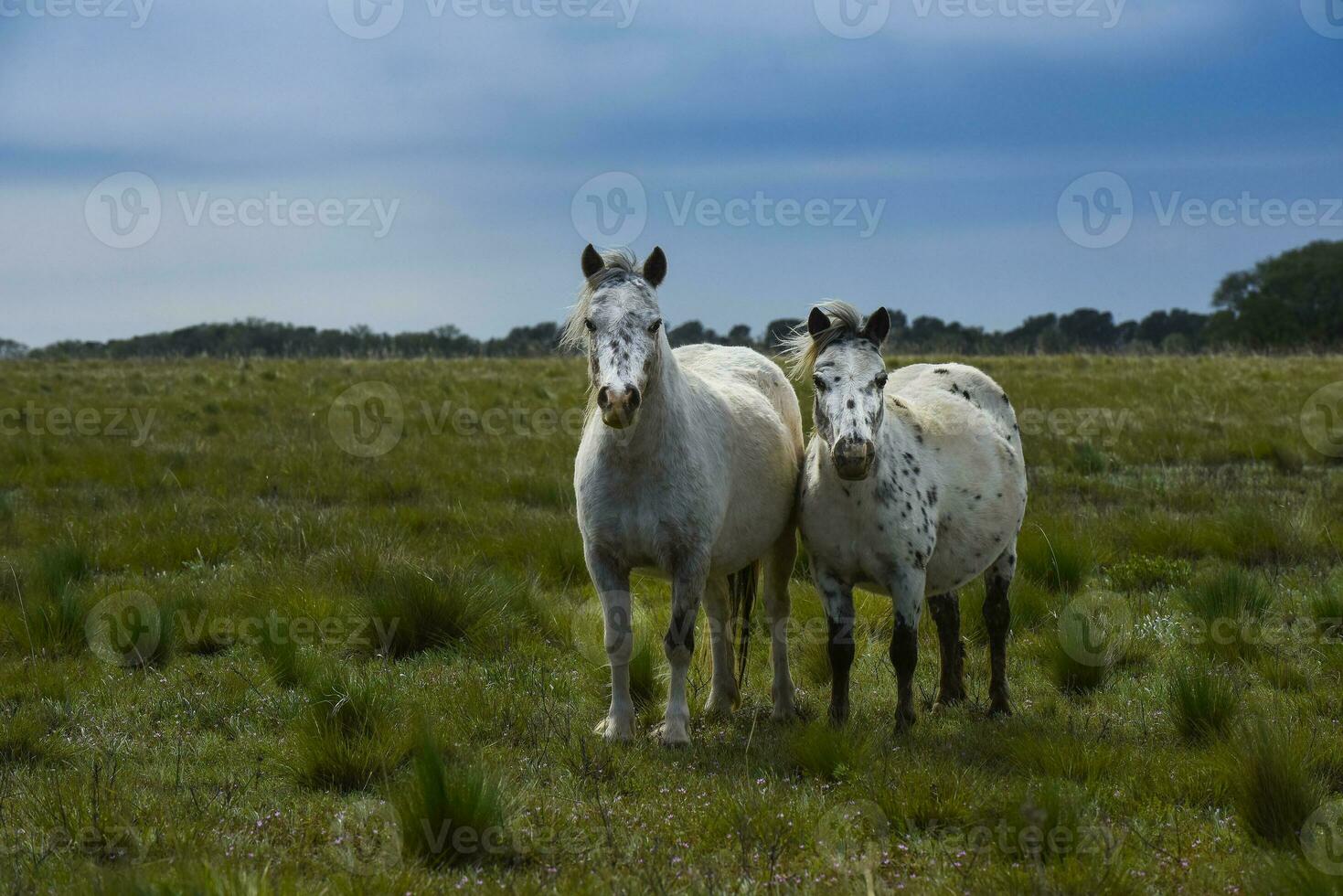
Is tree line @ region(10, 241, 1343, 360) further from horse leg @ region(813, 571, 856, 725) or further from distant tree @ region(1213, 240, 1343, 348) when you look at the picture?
horse leg @ region(813, 571, 856, 725)

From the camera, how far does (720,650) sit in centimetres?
614

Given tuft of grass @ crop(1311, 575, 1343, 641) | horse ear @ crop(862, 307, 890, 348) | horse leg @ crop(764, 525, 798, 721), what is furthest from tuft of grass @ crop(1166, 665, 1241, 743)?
horse ear @ crop(862, 307, 890, 348)

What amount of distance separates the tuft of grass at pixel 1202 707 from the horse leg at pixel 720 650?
227 centimetres

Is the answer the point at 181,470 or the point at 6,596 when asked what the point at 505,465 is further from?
the point at 6,596

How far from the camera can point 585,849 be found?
389 cm

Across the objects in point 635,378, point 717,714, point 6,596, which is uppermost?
point 635,378

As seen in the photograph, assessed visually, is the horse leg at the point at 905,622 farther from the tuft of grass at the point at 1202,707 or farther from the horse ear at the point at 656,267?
the horse ear at the point at 656,267

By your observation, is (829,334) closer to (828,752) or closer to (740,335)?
(828,752)

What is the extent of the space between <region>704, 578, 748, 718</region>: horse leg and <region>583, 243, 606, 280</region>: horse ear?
6.28ft

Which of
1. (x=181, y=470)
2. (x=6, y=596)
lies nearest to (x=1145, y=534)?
(x=6, y=596)

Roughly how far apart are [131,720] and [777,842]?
3.44 meters

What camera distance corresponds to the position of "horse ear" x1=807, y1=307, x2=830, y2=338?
17.5 feet

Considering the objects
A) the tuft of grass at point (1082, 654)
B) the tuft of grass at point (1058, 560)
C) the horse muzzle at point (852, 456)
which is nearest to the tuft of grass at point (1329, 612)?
the tuft of grass at point (1082, 654)

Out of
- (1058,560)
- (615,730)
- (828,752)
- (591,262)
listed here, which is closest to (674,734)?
(615,730)
